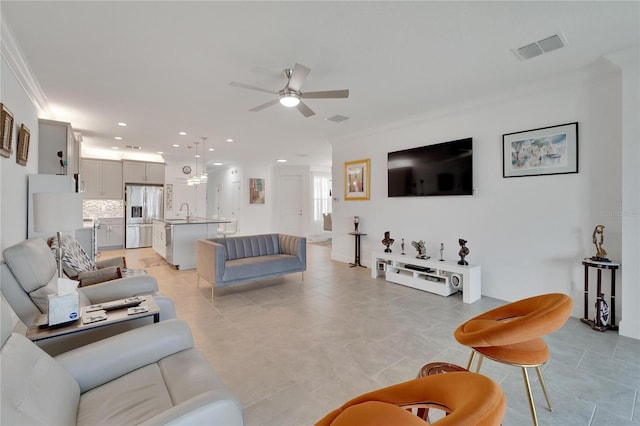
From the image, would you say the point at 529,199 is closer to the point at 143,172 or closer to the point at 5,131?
the point at 5,131

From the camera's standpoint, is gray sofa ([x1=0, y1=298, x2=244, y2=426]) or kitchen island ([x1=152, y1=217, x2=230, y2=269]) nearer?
gray sofa ([x1=0, y1=298, x2=244, y2=426])

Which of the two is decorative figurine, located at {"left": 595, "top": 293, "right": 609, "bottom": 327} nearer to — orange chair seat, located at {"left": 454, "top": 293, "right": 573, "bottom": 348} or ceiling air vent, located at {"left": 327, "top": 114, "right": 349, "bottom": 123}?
orange chair seat, located at {"left": 454, "top": 293, "right": 573, "bottom": 348}

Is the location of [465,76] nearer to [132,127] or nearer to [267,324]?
[267,324]

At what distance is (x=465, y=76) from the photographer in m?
3.19

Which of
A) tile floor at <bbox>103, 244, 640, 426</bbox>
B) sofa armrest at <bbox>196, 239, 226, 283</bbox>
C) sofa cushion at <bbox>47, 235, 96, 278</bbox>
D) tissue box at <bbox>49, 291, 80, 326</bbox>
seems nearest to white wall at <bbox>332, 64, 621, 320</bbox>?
tile floor at <bbox>103, 244, 640, 426</bbox>

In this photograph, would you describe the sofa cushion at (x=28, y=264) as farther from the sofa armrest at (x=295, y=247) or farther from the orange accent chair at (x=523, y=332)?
the sofa armrest at (x=295, y=247)

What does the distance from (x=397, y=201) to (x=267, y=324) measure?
3138 mm

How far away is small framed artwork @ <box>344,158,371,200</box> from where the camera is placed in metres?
5.68

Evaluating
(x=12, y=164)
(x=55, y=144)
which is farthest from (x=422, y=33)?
(x=55, y=144)

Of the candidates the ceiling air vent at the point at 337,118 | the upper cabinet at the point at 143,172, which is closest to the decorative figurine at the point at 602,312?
the ceiling air vent at the point at 337,118

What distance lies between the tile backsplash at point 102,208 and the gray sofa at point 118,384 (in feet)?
25.0

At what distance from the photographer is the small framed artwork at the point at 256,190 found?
9906 millimetres

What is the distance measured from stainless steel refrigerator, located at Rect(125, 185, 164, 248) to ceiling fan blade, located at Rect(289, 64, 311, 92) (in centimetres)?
708

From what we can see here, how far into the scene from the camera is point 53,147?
3.94 meters
